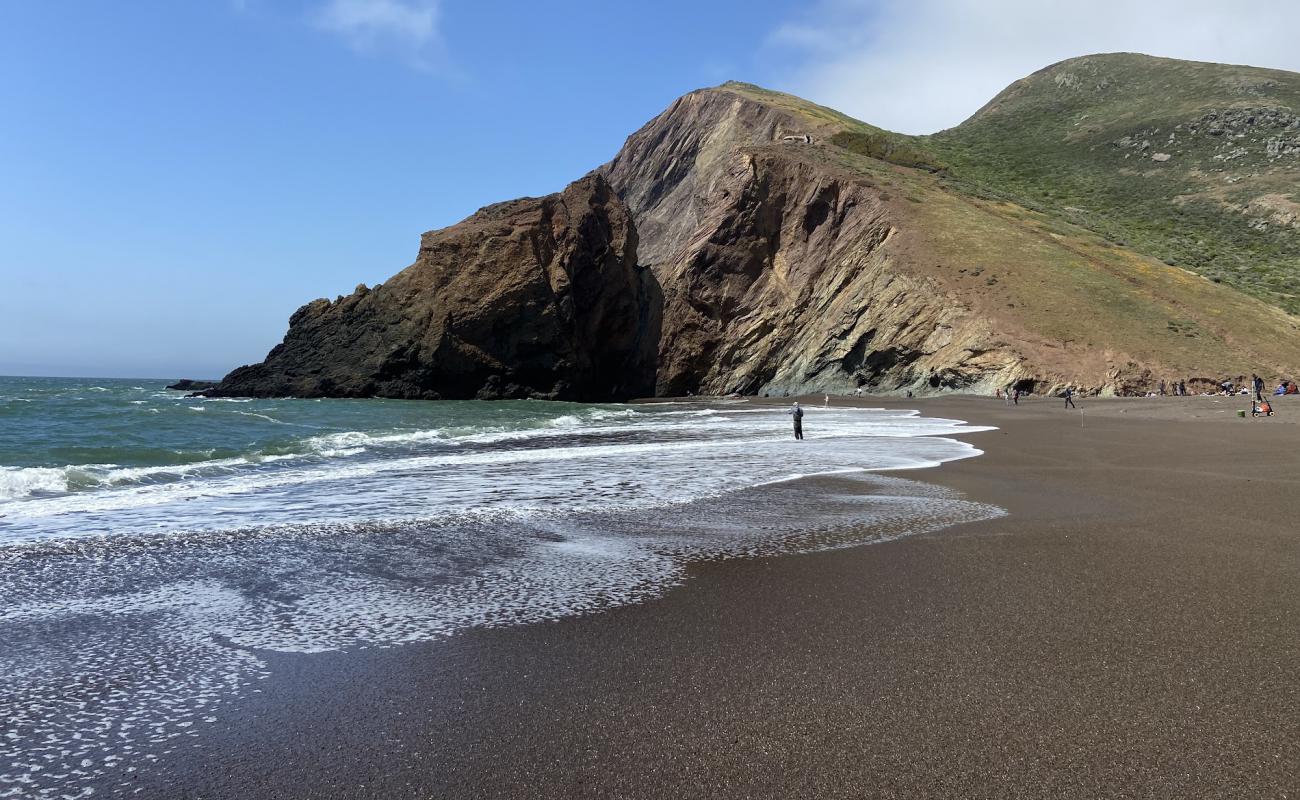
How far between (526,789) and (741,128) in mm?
90375

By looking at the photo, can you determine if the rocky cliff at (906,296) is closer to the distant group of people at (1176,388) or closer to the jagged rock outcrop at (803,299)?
the jagged rock outcrop at (803,299)

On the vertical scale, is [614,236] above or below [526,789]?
above

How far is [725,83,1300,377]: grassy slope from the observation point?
3919 centimetres

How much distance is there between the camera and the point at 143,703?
13.3 ft

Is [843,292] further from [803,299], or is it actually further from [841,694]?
[841,694]

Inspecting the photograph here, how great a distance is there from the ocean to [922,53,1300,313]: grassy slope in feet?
173

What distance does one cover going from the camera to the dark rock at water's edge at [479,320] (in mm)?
54469

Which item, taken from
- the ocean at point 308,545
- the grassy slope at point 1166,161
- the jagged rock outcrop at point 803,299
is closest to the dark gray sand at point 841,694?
the ocean at point 308,545

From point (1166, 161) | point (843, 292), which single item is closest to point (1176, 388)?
point (843, 292)

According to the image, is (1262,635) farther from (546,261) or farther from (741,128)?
(741,128)

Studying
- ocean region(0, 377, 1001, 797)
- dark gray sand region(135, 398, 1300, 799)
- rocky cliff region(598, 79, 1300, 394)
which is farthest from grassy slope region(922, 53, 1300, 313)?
dark gray sand region(135, 398, 1300, 799)

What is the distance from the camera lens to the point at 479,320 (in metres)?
54.4

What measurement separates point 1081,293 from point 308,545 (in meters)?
45.6

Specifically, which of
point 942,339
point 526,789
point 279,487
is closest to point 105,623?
point 526,789
